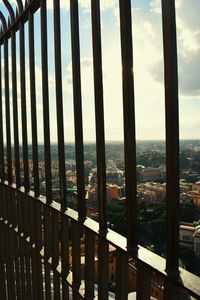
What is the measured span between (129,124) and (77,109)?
51 cm

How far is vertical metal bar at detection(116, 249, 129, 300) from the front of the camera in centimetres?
152

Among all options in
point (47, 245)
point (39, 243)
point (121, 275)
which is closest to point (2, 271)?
point (39, 243)

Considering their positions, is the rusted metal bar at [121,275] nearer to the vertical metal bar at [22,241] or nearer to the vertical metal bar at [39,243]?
the vertical metal bar at [39,243]

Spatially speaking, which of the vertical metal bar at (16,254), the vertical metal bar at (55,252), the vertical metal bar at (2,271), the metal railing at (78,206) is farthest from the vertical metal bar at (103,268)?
the vertical metal bar at (2,271)

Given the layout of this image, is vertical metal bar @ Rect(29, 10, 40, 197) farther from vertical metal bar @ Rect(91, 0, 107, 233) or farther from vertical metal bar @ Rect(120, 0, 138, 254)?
vertical metal bar @ Rect(120, 0, 138, 254)

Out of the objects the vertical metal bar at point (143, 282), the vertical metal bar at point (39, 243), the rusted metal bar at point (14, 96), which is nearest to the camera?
the vertical metal bar at point (143, 282)

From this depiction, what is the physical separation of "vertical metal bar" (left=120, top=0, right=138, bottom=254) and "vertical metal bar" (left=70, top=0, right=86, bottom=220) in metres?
0.45

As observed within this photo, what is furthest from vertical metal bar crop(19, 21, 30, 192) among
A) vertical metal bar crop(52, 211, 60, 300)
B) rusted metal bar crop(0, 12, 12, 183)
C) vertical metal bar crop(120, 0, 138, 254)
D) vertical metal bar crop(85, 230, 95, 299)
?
vertical metal bar crop(120, 0, 138, 254)

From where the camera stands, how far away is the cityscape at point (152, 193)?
1.19m

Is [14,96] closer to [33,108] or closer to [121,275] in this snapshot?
[33,108]

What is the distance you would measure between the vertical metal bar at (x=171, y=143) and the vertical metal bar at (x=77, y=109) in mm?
727

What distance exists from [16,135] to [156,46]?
1968 millimetres

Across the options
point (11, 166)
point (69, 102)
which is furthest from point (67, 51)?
point (11, 166)

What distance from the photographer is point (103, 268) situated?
170 cm
